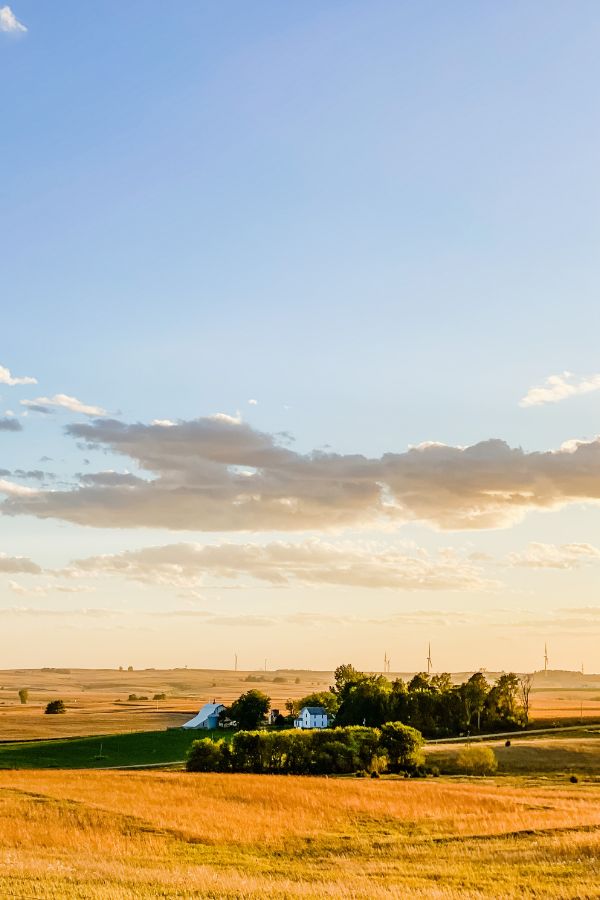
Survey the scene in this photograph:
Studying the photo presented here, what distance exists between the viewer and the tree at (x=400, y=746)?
100000 millimetres

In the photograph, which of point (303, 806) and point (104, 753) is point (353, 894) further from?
point (104, 753)

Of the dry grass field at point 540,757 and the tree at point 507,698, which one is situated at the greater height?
the tree at point 507,698

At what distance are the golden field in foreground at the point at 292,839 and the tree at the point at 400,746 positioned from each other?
72.3ft

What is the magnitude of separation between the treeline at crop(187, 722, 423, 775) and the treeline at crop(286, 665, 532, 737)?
4227 centimetres

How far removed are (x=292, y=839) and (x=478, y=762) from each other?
180 feet

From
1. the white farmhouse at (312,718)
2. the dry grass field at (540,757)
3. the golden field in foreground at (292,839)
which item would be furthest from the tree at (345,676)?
the golden field in foreground at (292,839)

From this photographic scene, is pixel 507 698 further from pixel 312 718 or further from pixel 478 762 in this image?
pixel 478 762

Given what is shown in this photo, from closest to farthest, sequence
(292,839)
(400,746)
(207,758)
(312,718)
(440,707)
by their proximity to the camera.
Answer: (292,839)
(207,758)
(400,746)
(440,707)
(312,718)

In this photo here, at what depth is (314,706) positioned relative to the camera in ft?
550

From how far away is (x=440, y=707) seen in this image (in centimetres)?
14688

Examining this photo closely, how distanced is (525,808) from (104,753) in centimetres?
7826

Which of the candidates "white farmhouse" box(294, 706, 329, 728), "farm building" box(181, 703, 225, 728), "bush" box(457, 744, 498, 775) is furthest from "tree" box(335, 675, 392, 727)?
"bush" box(457, 744, 498, 775)

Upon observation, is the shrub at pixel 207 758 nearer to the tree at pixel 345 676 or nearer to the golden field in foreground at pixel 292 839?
the golden field in foreground at pixel 292 839

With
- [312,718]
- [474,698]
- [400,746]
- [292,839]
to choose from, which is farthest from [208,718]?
[292,839]
